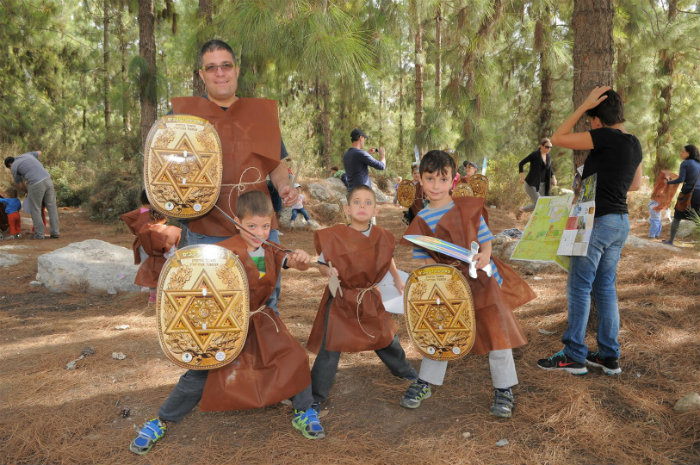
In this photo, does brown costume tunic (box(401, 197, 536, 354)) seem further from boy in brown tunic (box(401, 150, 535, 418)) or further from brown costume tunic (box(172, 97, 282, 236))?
brown costume tunic (box(172, 97, 282, 236))

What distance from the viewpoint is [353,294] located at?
2.45m

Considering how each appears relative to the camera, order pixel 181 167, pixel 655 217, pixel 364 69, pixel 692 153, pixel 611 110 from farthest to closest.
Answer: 1. pixel 655 217
2. pixel 692 153
3. pixel 364 69
4. pixel 611 110
5. pixel 181 167

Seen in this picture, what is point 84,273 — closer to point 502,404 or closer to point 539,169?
point 502,404

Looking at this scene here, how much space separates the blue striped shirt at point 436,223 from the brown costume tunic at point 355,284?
0.17 m

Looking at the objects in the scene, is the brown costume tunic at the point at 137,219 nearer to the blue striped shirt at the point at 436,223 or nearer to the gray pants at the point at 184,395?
the gray pants at the point at 184,395

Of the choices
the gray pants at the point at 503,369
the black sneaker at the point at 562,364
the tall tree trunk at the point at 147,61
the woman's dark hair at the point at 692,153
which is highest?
the tall tree trunk at the point at 147,61

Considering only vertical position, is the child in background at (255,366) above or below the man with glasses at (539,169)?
below

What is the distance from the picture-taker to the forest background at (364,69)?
4.44m

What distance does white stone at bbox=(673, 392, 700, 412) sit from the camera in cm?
224

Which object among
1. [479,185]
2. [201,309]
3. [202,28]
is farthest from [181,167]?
[202,28]

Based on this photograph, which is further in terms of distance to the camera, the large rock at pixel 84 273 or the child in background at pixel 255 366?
the large rock at pixel 84 273

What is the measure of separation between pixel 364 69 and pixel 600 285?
111 inches

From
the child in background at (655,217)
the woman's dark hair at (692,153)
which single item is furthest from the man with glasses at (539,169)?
the child in background at (655,217)

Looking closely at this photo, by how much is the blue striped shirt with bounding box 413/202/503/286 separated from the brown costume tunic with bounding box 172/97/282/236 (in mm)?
850
